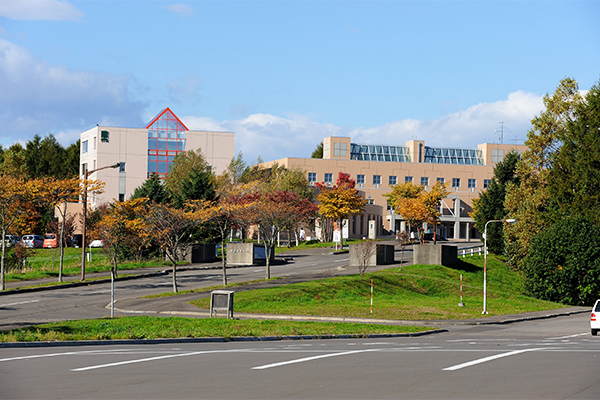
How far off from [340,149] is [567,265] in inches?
2756

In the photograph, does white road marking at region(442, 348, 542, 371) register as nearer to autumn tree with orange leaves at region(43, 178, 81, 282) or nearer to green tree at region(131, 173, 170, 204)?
autumn tree with orange leaves at region(43, 178, 81, 282)

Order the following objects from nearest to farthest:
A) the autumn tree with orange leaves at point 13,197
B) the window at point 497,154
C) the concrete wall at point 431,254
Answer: the autumn tree with orange leaves at point 13,197, the concrete wall at point 431,254, the window at point 497,154

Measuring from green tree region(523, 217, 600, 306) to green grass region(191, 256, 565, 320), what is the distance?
401 cm

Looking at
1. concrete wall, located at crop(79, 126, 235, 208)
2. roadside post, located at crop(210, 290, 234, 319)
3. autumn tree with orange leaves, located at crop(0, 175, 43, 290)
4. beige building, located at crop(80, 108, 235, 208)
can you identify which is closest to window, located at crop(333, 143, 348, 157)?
beige building, located at crop(80, 108, 235, 208)

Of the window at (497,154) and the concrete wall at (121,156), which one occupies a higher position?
the window at (497,154)

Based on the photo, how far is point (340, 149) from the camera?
113750 millimetres

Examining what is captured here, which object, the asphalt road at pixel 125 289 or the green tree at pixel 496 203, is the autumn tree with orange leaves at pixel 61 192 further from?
the green tree at pixel 496 203

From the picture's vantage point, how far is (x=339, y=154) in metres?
114

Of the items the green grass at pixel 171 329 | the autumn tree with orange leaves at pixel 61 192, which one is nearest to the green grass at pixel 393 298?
the green grass at pixel 171 329

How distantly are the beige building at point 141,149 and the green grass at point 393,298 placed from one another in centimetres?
4656

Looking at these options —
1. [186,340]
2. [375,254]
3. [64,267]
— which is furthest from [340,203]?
[186,340]

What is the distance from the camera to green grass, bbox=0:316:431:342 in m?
17.0

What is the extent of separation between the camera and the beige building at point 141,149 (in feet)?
285

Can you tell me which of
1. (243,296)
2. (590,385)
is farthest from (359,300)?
(590,385)
